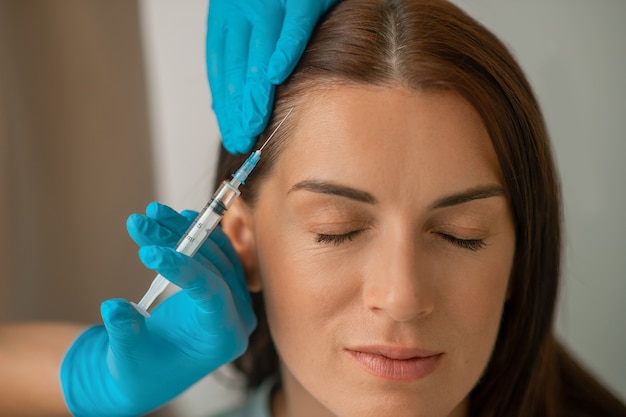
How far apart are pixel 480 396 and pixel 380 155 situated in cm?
64

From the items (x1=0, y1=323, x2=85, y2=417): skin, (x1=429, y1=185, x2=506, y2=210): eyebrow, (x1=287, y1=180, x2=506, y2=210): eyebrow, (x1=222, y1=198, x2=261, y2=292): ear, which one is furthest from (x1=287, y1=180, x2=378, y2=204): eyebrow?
(x1=0, y1=323, x2=85, y2=417): skin

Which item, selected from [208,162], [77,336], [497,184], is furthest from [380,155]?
[208,162]

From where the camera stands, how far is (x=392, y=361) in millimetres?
1127

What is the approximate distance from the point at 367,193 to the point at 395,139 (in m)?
0.10

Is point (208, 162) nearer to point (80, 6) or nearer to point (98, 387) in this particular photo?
point (80, 6)

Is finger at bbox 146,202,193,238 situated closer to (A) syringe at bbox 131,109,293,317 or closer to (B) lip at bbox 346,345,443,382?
(A) syringe at bbox 131,109,293,317

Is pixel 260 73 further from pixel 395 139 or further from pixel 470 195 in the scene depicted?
pixel 470 195

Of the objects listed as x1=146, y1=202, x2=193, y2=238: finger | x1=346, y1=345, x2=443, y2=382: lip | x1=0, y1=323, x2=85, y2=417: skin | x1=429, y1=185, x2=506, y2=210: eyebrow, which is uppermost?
x1=429, y1=185, x2=506, y2=210: eyebrow

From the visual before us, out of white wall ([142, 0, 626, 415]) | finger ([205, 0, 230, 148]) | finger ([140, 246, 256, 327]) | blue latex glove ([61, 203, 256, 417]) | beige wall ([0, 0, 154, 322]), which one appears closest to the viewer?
finger ([140, 246, 256, 327])

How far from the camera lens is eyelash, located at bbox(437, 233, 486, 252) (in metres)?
1.15

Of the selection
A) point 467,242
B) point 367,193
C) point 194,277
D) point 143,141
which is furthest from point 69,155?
point 467,242

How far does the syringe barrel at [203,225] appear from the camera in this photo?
114 centimetres

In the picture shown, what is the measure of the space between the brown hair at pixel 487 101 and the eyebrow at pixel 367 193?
6cm

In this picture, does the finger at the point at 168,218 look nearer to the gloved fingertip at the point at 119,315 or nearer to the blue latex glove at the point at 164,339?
the blue latex glove at the point at 164,339
